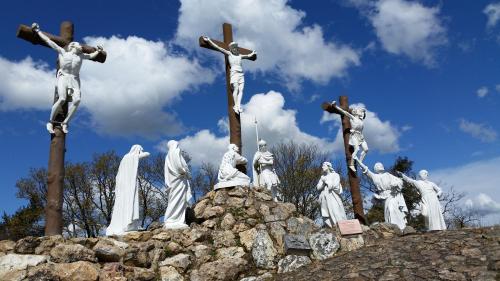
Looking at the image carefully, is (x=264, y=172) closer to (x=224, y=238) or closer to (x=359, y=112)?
(x=224, y=238)

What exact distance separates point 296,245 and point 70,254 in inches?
169

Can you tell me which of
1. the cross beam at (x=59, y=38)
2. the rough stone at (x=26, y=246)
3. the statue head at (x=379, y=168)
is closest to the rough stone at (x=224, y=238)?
the rough stone at (x=26, y=246)

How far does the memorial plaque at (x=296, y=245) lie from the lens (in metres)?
9.05

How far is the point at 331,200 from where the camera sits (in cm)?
1103

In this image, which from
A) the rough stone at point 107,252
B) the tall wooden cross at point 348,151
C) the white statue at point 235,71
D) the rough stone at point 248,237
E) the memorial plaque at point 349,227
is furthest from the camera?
the tall wooden cross at point 348,151

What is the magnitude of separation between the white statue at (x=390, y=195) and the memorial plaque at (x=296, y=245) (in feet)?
11.8

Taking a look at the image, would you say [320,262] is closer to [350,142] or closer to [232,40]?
[350,142]

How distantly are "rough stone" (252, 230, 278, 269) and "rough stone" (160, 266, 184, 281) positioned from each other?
159cm

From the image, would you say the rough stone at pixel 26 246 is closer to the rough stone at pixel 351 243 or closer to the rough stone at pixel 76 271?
the rough stone at pixel 76 271

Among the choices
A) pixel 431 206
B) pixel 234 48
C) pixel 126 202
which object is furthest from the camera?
pixel 234 48

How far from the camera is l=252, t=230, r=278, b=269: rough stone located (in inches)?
350

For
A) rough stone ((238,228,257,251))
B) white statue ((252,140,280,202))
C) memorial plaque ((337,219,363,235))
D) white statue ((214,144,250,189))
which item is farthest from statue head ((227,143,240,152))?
memorial plaque ((337,219,363,235))

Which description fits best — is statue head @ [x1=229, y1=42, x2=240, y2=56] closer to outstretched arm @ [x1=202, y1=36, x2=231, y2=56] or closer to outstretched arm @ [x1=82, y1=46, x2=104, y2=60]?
outstretched arm @ [x1=202, y1=36, x2=231, y2=56]

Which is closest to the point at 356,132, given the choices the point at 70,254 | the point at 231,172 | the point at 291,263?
the point at 231,172
